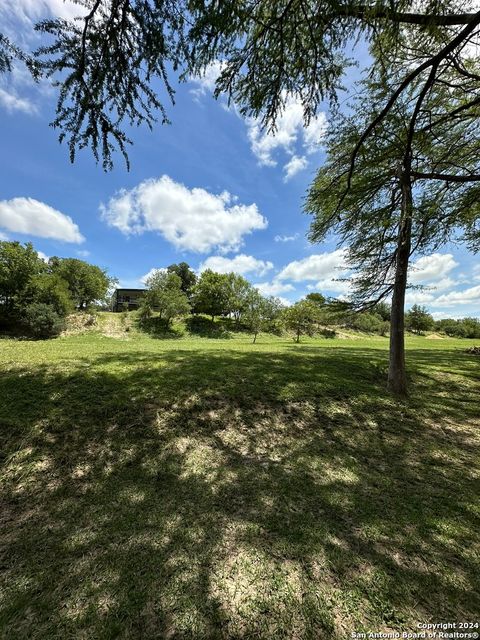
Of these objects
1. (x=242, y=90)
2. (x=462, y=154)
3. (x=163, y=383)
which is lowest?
(x=163, y=383)

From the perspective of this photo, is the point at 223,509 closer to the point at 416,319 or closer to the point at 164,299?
the point at 164,299

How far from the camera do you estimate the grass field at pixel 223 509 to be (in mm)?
1896

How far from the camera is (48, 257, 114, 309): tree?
37.1m

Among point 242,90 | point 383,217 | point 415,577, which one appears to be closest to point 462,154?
point 383,217

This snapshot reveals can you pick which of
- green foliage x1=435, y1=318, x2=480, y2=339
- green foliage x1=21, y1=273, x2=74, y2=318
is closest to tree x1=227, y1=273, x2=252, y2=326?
green foliage x1=21, y1=273, x2=74, y2=318

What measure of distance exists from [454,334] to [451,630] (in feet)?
238

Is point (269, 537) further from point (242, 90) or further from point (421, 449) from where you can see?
point (242, 90)

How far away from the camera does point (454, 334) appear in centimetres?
5872

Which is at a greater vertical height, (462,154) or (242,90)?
Result: (462,154)

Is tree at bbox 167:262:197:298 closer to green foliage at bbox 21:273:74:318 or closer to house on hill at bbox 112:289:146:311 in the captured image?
house on hill at bbox 112:289:146:311

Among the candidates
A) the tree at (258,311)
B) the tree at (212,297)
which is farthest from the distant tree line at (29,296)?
the tree at (258,311)

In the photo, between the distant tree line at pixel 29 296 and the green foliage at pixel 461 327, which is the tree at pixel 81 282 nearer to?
the distant tree line at pixel 29 296

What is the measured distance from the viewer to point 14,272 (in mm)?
28672

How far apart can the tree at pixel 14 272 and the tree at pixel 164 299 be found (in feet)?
40.9
